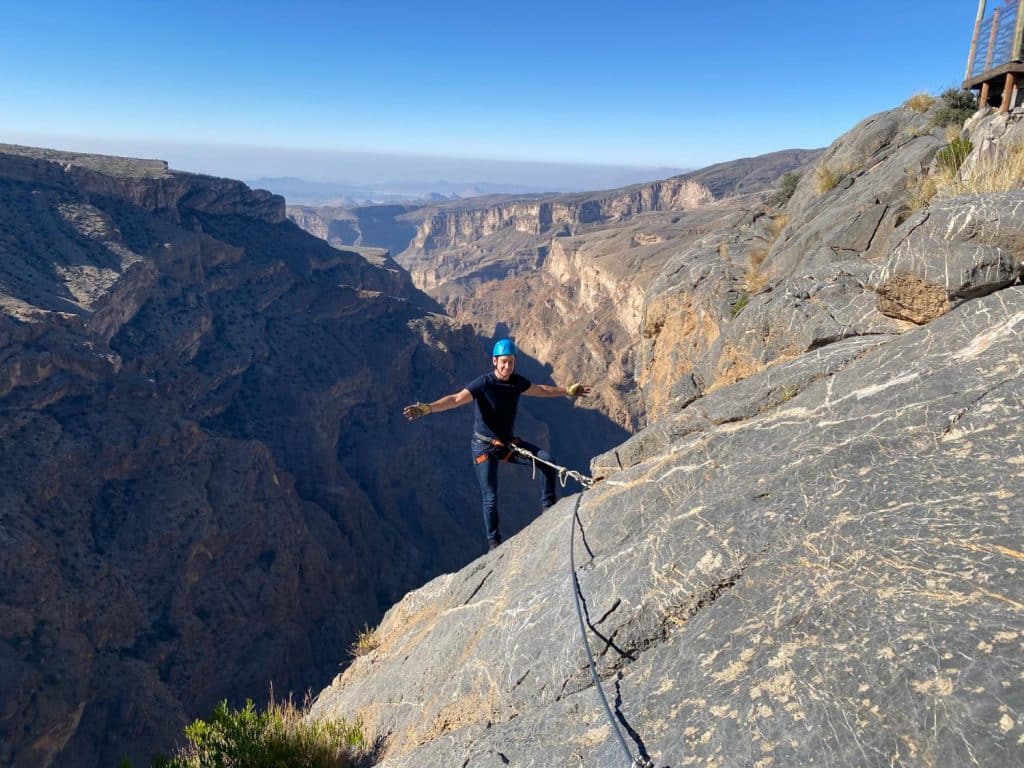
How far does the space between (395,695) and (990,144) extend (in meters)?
10.4

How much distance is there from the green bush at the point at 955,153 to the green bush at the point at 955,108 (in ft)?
9.54

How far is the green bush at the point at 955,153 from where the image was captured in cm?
943

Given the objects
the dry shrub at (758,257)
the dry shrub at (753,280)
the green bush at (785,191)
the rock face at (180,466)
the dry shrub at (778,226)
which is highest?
the green bush at (785,191)

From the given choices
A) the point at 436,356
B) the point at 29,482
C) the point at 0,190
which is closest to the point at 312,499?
the point at 29,482

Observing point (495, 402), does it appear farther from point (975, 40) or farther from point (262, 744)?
point (975, 40)

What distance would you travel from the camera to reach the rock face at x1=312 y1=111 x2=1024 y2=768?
105 inches

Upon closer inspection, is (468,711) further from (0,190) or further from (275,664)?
(0,190)

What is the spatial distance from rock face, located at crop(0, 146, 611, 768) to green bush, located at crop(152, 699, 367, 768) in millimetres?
21352

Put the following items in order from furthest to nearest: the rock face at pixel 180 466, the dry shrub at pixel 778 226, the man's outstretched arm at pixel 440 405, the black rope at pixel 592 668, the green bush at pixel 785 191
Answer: the rock face at pixel 180 466
the green bush at pixel 785 191
the dry shrub at pixel 778 226
the man's outstretched arm at pixel 440 405
the black rope at pixel 592 668

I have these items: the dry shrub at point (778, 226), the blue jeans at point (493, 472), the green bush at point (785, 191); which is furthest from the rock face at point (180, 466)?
the green bush at point (785, 191)

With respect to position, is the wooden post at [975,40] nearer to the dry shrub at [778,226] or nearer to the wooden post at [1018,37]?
the wooden post at [1018,37]

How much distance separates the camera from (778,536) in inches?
149

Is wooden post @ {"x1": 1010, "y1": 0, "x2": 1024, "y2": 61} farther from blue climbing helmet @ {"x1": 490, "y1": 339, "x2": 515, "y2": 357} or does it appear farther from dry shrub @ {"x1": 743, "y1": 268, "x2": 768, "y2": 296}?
blue climbing helmet @ {"x1": 490, "y1": 339, "x2": 515, "y2": 357}

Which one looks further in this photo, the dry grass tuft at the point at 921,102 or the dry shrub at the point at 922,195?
the dry grass tuft at the point at 921,102
